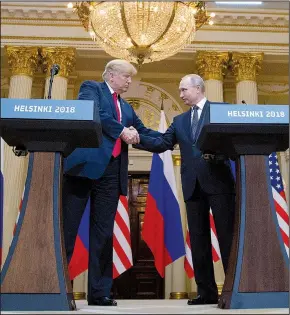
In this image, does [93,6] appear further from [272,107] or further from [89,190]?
[272,107]

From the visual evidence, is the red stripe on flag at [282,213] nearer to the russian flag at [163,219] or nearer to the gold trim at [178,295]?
the russian flag at [163,219]

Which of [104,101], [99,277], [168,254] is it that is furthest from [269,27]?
[99,277]

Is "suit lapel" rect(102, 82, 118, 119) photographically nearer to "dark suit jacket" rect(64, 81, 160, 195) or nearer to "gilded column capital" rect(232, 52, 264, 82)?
"dark suit jacket" rect(64, 81, 160, 195)

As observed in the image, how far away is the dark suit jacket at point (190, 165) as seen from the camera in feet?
8.52

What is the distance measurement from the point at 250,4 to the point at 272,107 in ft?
23.1

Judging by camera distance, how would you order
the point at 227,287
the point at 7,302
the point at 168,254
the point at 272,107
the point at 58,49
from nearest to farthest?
1. the point at 7,302
2. the point at 227,287
3. the point at 272,107
4. the point at 168,254
5. the point at 58,49

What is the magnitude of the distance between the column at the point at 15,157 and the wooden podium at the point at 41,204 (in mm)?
5801

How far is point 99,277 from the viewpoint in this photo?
2.56 m

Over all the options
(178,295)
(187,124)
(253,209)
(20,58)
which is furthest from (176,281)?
(253,209)

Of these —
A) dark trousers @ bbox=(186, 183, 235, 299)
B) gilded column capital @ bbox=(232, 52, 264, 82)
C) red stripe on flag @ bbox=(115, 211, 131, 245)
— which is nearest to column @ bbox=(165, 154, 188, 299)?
red stripe on flag @ bbox=(115, 211, 131, 245)

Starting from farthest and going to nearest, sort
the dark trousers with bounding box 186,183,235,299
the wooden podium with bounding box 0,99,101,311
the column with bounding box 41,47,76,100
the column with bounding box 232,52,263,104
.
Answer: the column with bounding box 232,52,263,104 < the column with bounding box 41,47,76,100 < the dark trousers with bounding box 186,183,235,299 < the wooden podium with bounding box 0,99,101,311

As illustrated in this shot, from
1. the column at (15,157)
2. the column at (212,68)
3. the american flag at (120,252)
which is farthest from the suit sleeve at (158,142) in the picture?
the column at (212,68)

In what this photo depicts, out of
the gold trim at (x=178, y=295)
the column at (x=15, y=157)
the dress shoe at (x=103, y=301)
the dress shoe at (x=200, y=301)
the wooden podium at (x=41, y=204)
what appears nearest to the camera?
the wooden podium at (x=41, y=204)

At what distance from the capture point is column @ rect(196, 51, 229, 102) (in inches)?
333
